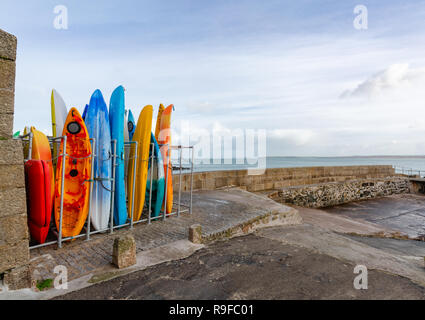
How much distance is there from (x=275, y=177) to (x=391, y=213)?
629cm

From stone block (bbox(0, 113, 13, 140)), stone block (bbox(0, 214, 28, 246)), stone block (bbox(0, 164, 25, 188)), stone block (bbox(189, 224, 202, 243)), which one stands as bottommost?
stone block (bbox(189, 224, 202, 243))

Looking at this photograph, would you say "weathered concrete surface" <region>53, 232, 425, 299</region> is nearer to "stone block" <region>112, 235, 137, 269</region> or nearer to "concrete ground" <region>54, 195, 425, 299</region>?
"concrete ground" <region>54, 195, 425, 299</region>

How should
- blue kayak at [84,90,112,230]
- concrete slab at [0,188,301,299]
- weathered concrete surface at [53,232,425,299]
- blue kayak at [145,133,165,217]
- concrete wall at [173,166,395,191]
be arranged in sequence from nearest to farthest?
weathered concrete surface at [53,232,425,299] < concrete slab at [0,188,301,299] < blue kayak at [84,90,112,230] < blue kayak at [145,133,165,217] < concrete wall at [173,166,395,191]

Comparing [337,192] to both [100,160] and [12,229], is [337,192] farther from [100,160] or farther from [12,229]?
[12,229]

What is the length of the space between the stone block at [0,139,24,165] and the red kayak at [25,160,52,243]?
3.59 feet

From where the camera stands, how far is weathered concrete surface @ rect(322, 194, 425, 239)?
9669 mm

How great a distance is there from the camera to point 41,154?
13.1 feet

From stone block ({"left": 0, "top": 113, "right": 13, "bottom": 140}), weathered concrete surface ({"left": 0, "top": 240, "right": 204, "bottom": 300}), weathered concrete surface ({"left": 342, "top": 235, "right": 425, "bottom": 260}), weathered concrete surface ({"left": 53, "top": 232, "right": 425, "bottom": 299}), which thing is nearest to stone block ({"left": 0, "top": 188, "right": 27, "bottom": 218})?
stone block ({"left": 0, "top": 113, "right": 13, "bottom": 140})

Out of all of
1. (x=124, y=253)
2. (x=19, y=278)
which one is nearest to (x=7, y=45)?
(x=19, y=278)

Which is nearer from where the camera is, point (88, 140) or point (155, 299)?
point (155, 299)

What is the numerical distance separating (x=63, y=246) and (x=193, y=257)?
2225 mm

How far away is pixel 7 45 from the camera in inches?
97.4
